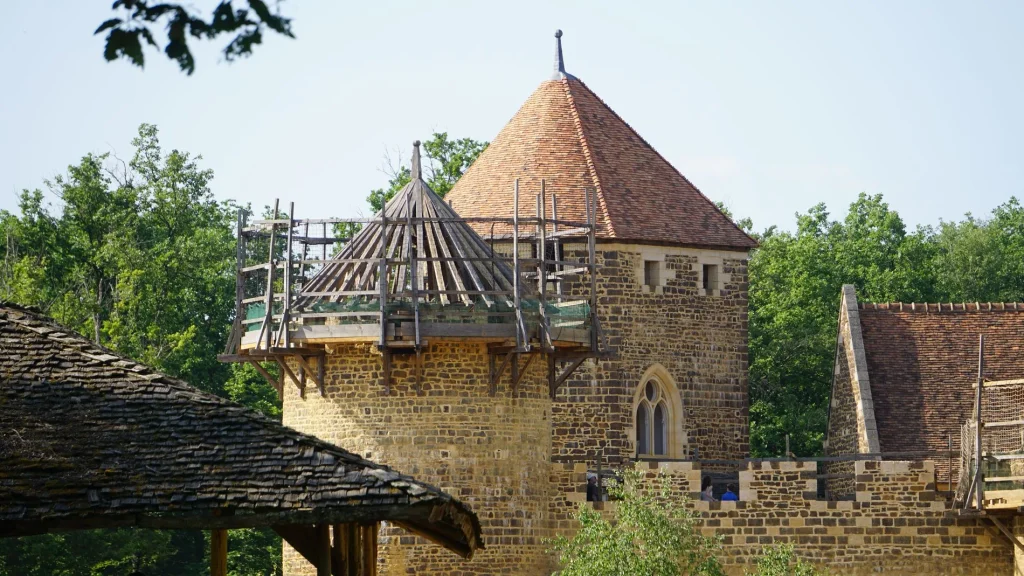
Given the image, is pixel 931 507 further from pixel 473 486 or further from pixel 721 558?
pixel 473 486

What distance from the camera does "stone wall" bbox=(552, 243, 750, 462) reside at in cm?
3095

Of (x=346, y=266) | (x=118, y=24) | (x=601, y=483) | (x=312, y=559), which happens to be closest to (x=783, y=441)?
(x=601, y=483)

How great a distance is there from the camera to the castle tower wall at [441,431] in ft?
85.0

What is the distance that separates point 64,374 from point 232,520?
6.38ft

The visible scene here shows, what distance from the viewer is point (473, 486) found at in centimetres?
2605

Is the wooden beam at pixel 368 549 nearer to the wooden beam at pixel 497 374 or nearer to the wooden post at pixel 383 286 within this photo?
the wooden post at pixel 383 286

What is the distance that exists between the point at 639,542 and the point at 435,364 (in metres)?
3.27

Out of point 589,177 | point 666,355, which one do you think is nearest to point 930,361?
point 666,355

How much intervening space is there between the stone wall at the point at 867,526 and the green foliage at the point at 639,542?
95 cm

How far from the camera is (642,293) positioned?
103ft

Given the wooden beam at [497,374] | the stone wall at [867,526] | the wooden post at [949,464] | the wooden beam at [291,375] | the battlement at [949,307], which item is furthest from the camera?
the battlement at [949,307]

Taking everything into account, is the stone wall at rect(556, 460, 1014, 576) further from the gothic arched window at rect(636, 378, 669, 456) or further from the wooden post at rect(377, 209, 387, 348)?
the gothic arched window at rect(636, 378, 669, 456)

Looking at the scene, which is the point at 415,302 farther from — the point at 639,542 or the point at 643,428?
the point at 643,428

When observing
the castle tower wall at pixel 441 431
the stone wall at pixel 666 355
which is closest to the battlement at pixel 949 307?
the stone wall at pixel 666 355
